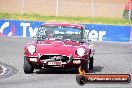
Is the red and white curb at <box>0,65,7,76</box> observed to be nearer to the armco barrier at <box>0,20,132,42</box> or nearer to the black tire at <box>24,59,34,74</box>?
the black tire at <box>24,59,34,74</box>

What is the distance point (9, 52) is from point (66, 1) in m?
23.3

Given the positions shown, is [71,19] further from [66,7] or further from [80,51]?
[80,51]

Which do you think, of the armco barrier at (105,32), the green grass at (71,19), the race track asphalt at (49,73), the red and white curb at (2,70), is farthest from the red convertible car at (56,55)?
the green grass at (71,19)

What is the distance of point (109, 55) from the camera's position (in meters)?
22.1

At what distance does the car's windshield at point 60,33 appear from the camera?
1529 cm

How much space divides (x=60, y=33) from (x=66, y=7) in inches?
1121

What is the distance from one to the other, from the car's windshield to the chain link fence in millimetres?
27105

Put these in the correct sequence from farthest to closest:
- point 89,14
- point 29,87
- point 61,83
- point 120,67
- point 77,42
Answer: point 89,14 < point 120,67 < point 77,42 < point 61,83 < point 29,87

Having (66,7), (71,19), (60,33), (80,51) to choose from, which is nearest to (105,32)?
(71,19)

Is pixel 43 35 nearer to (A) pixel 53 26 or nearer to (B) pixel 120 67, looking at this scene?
→ (A) pixel 53 26

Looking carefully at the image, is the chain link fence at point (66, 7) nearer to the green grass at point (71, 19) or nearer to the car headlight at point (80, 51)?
the green grass at point (71, 19)

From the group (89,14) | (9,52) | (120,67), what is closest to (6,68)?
(120,67)

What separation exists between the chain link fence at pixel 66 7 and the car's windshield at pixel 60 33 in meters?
27.1

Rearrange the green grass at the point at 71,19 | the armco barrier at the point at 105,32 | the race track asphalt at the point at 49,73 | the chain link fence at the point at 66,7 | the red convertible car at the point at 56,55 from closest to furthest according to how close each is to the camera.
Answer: the race track asphalt at the point at 49,73
the red convertible car at the point at 56,55
the armco barrier at the point at 105,32
the green grass at the point at 71,19
the chain link fence at the point at 66,7
